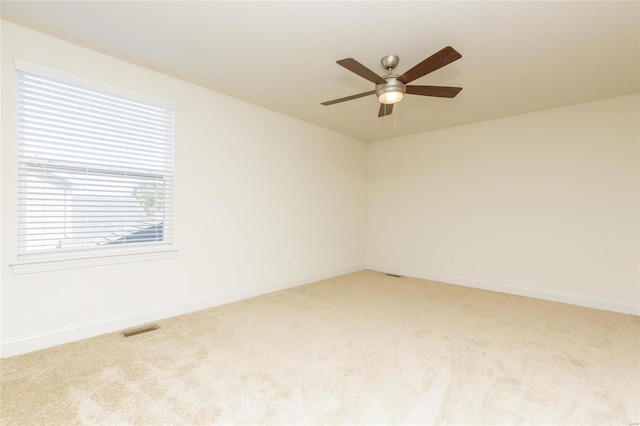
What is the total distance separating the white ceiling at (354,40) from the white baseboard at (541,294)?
2467 millimetres

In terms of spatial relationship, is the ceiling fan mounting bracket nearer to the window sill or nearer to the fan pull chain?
the fan pull chain

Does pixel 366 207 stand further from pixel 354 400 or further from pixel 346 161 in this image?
pixel 354 400

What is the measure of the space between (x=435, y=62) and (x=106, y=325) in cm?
350

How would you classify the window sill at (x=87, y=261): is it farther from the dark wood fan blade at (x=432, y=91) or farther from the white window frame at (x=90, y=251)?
the dark wood fan blade at (x=432, y=91)

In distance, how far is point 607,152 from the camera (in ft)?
11.8

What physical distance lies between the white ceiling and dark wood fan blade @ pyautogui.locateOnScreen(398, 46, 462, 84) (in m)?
0.36

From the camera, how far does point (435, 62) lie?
6.72 ft

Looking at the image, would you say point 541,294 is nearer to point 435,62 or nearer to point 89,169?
point 435,62

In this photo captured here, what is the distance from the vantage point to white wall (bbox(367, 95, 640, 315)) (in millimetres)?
3535

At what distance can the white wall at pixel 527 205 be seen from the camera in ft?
11.6

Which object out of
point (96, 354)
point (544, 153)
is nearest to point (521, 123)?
point (544, 153)

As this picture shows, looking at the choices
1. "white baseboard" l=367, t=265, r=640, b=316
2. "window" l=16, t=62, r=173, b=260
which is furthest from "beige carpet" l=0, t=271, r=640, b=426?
"window" l=16, t=62, r=173, b=260

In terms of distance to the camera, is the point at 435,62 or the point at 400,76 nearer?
the point at 435,62

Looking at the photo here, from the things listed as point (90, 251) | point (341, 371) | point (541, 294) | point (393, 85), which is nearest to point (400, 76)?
point (393, 85)
